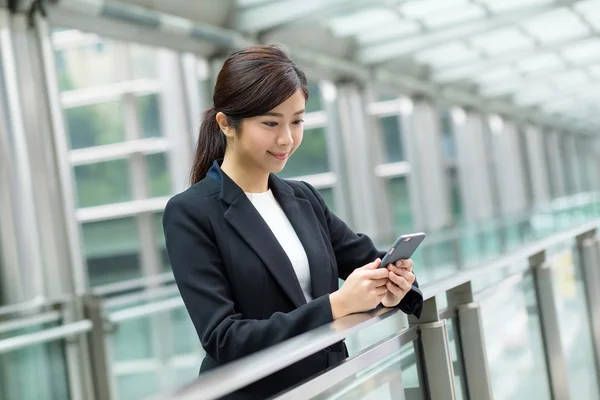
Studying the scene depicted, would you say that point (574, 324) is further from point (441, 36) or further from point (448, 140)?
point (448, 140)

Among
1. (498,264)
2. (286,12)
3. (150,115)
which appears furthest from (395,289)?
(150,115)

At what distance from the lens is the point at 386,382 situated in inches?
92.1

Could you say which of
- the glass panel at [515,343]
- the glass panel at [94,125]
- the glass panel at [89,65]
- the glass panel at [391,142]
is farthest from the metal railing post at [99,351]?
the glass panel at [391,142]

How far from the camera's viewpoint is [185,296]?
6.89 ft

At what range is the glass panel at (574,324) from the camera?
4477 mm

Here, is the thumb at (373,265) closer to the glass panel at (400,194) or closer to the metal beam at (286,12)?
the metal beam at (286,12)

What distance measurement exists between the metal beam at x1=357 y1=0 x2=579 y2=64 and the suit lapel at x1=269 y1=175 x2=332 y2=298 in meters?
10.4

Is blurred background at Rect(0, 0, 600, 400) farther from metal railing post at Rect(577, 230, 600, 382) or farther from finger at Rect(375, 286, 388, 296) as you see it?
finger at Rect(375, 286, 388, 296)

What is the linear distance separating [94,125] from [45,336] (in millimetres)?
12664

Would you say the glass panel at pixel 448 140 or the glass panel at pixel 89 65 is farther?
the glass panel at pixel 448 140

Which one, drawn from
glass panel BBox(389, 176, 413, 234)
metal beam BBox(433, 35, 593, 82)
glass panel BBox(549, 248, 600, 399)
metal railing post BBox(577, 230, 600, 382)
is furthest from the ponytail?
glass panel BBox(389, 176, 413, 234)

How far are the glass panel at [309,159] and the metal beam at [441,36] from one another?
3.72m

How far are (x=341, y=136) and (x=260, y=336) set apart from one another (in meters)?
10.7

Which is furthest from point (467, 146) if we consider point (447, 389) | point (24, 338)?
point (447, 389)
